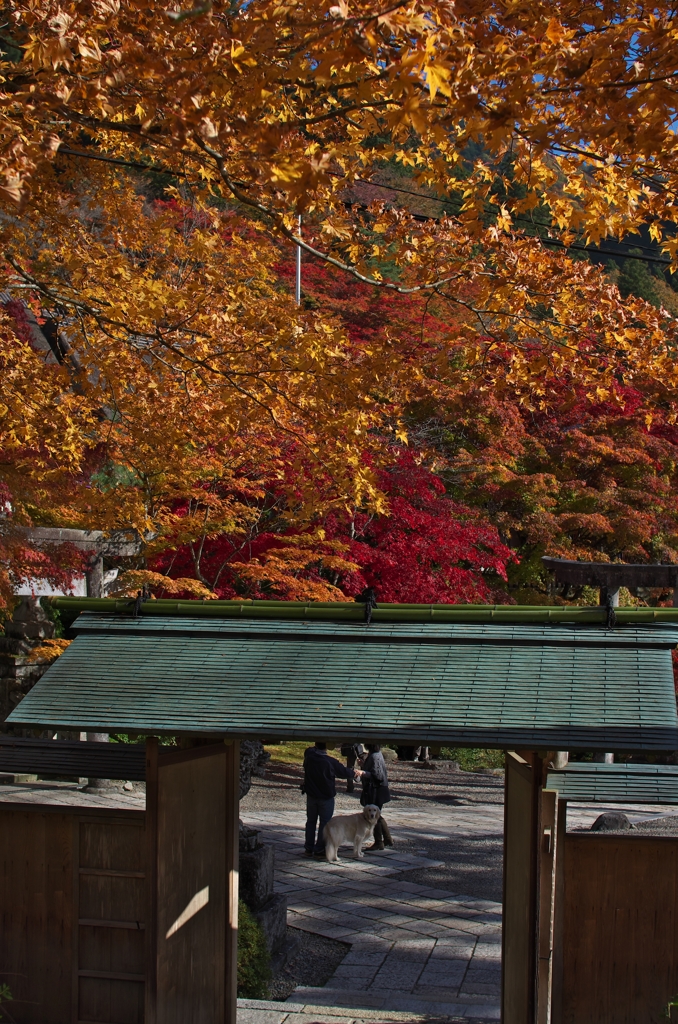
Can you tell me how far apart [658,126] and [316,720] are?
3.73 meters

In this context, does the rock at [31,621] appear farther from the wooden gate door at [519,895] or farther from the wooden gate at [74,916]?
the wooden gate door at [519,895]

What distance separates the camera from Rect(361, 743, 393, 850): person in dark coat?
39.8 ft

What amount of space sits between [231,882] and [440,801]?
1010 cm

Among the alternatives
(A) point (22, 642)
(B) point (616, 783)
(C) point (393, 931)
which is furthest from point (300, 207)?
(A) point (22, 642)

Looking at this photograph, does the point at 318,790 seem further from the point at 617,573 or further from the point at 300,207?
the point at 300,207

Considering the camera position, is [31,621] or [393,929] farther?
[31,621]

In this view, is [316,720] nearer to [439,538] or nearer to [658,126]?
[658,126]

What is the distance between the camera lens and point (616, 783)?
532 centimetres

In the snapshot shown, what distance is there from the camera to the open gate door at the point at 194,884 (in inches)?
209

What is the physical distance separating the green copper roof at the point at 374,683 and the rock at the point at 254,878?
3.30m

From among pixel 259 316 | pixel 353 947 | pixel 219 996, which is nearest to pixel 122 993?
pixel 219 996

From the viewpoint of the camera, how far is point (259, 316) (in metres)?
8.30

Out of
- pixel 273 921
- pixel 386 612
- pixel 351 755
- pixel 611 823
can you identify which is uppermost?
pixel 386 612

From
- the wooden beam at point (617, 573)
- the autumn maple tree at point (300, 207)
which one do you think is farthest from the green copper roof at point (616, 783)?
the wooden beam at point (617, 573)
